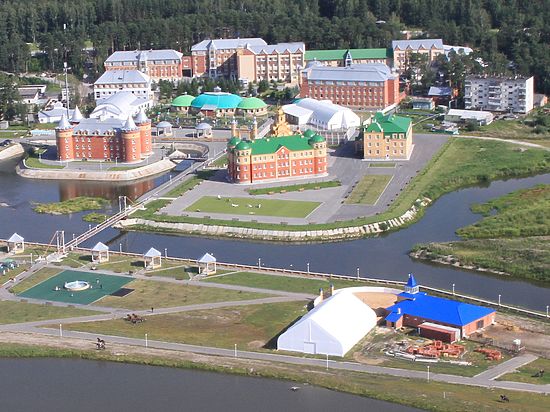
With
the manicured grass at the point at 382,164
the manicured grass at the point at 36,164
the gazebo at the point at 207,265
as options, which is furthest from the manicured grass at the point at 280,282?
the manicured grass at the point at 36,164

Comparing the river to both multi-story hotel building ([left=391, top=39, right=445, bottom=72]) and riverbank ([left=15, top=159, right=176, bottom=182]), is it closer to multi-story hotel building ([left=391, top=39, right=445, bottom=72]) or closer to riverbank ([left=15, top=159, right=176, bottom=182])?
riverbank ([left=15, top=159, right=176, bottom=182])

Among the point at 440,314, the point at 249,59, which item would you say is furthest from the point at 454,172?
the point at 249,59

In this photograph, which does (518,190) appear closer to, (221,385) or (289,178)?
(289,178)

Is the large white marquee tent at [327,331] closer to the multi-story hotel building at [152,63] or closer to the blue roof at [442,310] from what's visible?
the blue roof at [442,310]

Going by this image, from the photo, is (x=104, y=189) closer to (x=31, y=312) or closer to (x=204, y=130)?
(x=204, y=130)

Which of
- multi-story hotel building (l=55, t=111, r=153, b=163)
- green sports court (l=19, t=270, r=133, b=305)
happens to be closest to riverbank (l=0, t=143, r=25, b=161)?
multi-story hotel building (l=55, t=111, r=153, b=163)
